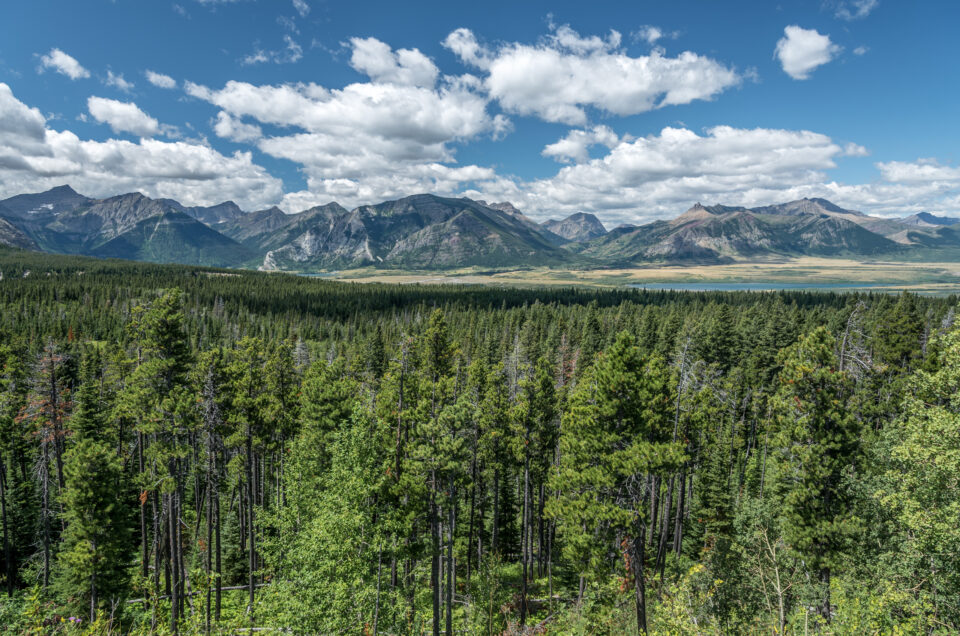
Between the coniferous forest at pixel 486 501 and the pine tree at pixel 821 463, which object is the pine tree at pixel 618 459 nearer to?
the coniferous forest at pixel 486 501

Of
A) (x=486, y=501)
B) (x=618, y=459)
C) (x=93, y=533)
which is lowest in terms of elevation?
(x=486, y=501)

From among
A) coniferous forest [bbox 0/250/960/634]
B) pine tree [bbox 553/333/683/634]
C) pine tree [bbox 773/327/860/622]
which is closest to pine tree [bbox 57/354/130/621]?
coniferous forest [bbox 0/250/960/634]

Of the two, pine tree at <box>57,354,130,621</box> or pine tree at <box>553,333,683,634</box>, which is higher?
pine tree at <box>553,333,683,634</box>

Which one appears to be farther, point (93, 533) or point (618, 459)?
point (93, 533)

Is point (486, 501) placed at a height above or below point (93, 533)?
below

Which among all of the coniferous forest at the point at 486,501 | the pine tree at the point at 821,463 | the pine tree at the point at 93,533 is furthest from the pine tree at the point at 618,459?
the pine tree at the point at 93,533

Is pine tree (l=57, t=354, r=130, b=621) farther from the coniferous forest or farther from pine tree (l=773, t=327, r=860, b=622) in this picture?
pine tree (l=773, t=327, r=860, b=622)

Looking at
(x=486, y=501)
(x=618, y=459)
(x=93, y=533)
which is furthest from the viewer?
(x=486, y=501)

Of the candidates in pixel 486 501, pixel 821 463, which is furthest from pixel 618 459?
pixel 486 501

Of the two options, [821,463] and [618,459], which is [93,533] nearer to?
[618,459]

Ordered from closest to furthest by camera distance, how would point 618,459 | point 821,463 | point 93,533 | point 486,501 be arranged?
point 618,459 → point 821,463 → point 93,533 → point 486,501

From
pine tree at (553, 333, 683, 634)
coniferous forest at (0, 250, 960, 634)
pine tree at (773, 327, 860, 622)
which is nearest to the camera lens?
coniferous forest at (0, 250, 960, 634)

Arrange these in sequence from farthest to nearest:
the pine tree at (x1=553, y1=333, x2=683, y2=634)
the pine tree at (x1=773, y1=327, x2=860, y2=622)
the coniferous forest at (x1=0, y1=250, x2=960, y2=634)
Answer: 1. the pine tree at (x1=773, y1=327, x2=860, y2=622)
2. the pine tree at (x1=553, y1=333, x2=683, y2=634)
3. the coniferous forest at (x1=0, y1=250, x2=960, y2=634)

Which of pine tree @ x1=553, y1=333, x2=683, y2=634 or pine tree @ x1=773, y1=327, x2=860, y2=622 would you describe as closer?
pine tree @ x1=553, y1=333, x2=683, y2=634
